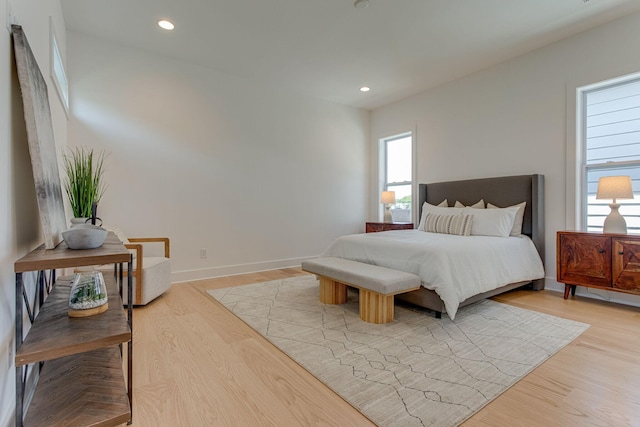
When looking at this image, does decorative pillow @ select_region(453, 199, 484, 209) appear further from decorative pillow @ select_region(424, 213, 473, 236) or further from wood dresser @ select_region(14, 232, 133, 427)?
wood dresser @ select_region(14, 232, 133, 427)

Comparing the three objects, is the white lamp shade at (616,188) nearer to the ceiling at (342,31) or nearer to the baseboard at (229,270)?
the ceiling at (342,31)

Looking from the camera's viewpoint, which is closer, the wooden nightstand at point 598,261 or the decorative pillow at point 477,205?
the wooden nightstand at point 598,261

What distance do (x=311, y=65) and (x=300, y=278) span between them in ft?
9.24

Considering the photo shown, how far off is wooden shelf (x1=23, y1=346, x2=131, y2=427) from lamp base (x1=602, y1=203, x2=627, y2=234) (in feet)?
12.9

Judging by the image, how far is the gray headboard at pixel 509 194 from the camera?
356cm

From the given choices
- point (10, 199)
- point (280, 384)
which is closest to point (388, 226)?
point (280, 384)

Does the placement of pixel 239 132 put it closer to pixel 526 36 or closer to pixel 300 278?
pixel 300 278

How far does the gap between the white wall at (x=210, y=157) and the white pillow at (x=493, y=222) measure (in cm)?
243

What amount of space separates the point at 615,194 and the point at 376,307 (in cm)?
249

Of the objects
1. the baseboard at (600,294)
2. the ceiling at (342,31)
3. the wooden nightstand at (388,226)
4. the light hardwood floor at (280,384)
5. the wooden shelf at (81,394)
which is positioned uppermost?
the ceiling at (342,31)

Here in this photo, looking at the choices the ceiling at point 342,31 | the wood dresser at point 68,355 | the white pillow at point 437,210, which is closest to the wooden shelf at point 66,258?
the wood dresser at point 68,355

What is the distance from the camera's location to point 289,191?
4941 mm

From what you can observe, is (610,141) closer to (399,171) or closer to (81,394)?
(399,171)

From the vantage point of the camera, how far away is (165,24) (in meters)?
3.14
